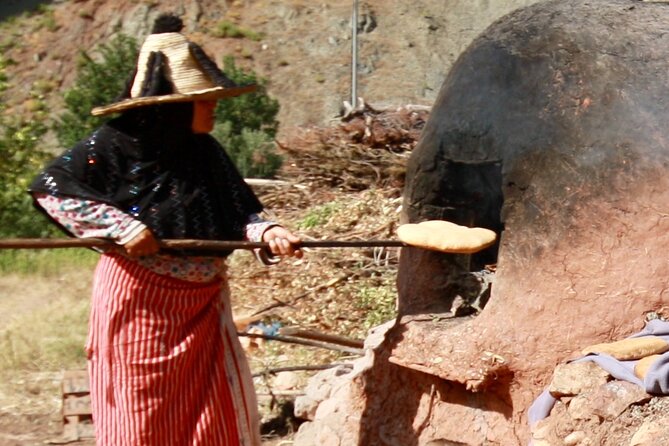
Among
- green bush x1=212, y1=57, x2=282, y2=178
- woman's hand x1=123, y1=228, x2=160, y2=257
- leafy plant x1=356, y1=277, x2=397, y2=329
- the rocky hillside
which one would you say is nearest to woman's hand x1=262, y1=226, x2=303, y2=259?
woman's hand x1=123, y1=228, x2=160, y2=257

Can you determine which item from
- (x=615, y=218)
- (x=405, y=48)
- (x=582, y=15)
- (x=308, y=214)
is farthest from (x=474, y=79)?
(x=405, y=48)

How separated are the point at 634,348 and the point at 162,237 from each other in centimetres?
148

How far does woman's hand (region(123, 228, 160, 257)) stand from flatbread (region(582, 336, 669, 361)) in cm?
139

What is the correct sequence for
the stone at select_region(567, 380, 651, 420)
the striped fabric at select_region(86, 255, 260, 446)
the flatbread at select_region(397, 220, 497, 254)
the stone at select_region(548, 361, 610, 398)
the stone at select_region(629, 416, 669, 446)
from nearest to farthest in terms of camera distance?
the stone at select_region(629, 416, 669, 446) < the stone at select_region(567, 380, 651, 420) < the stone at select_region(548, 361, 610, 398) < the striped fabric at select_region(86, 255, 260, 446) < the flatbread at select_region(397, 220, 497, 254)

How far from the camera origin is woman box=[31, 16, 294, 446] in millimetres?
3482

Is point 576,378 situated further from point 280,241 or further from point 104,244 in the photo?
point 104,244

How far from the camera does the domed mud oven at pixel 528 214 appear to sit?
12.0 ft

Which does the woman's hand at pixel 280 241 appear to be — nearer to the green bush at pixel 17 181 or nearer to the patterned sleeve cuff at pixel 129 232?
the patterned sleeve cuff at pixel 129 232

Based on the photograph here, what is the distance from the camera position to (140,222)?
346 centimetres

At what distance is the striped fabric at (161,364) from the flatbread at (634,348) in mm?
1180

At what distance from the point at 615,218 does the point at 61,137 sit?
10.2 m

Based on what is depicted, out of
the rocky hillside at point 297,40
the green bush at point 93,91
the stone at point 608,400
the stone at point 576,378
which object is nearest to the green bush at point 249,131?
the green bush at point 93,91

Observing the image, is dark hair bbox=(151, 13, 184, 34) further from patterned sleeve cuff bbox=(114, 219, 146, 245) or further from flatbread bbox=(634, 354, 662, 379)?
flatbread bbox=(634, 354, 662, 379)

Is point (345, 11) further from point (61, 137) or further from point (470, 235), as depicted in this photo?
point (470, 235)
